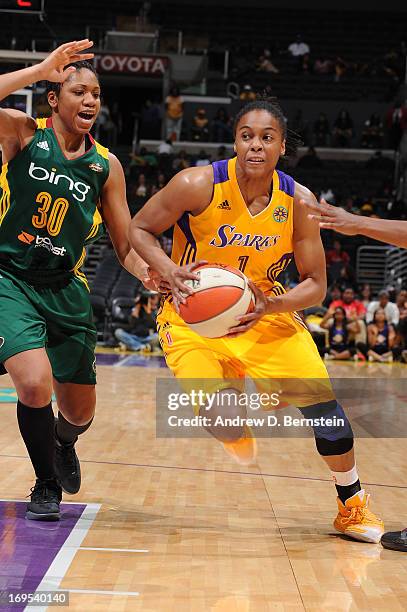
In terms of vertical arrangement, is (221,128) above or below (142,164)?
above

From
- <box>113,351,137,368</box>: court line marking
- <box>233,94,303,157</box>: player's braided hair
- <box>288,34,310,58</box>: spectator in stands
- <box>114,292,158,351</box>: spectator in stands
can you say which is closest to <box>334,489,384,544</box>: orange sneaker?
<box>233,94,303,157</box>: player's braided hair

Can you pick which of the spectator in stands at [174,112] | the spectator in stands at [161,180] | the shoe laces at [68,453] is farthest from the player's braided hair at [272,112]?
the spectator in stands at [174,112]

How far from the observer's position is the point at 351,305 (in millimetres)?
16297

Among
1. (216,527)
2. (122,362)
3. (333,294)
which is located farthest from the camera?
(333,294)

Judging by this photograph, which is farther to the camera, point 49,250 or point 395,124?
point 395,124

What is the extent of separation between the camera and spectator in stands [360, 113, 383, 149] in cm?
2389

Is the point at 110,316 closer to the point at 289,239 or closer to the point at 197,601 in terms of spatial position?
the point at 289,239

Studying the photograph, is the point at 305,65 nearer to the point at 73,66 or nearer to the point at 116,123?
the point at 116,123

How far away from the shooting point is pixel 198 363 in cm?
438

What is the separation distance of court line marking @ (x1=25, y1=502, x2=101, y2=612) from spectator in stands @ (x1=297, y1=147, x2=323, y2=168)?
61.0 ft

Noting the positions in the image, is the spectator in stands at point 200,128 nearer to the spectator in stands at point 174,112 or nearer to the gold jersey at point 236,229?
the spectator in stands at point 174,112

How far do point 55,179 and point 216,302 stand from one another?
3.88 ft

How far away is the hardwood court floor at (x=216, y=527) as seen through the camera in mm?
3576

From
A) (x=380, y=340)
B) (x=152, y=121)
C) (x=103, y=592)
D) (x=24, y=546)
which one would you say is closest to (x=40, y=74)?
(x=24, y=546)
